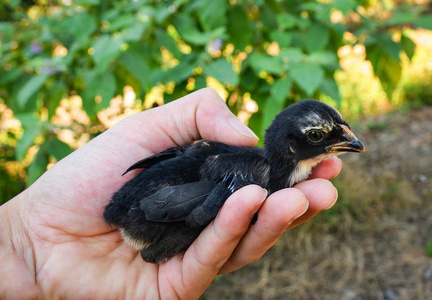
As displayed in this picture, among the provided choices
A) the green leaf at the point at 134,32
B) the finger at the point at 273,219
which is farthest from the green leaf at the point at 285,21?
the finger at the point at 273,219

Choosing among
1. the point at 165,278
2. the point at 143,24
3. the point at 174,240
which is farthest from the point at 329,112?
the point at 143,24

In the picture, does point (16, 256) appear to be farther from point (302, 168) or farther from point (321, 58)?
point (321, 58)

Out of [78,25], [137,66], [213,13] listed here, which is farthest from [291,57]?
[78,25]

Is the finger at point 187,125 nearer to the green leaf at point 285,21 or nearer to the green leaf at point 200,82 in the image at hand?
the green leaf at point 200,82

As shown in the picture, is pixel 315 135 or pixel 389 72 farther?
pixel 389 72

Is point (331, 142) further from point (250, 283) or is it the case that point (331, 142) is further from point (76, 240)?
point (250, 283)

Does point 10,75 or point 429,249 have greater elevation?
point 10,75

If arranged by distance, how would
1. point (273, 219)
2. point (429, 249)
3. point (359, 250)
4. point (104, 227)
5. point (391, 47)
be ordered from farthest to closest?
point (359, 250) → point (429, 249) → point (391, 47) → point (104, 227) → point (273, 219)
